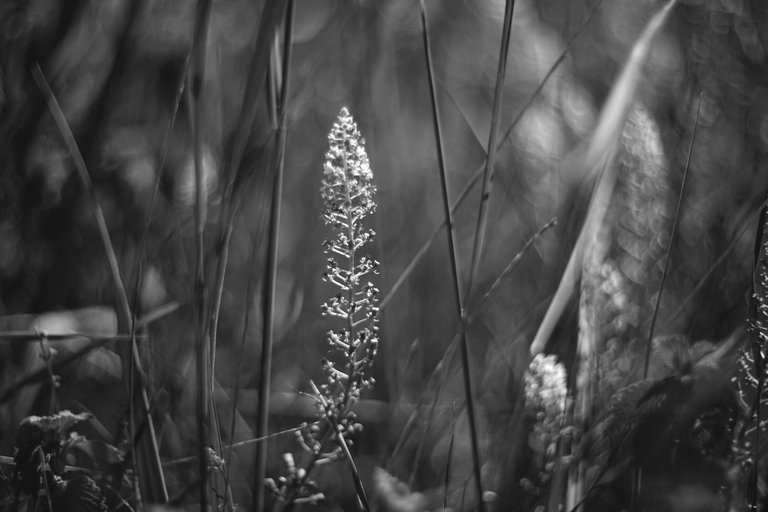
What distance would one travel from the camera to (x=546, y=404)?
781mm

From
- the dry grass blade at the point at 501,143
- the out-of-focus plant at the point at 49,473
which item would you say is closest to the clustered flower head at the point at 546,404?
the dry grass blade at the point at 501,143

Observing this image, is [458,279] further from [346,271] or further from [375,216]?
[375,216]

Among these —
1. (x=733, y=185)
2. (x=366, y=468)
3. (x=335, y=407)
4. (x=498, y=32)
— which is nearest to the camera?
(x=335, y=407)

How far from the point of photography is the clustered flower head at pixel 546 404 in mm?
784

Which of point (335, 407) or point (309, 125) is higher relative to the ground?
point (309, 125)

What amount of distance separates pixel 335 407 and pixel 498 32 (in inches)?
124

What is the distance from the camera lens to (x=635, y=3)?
328cm

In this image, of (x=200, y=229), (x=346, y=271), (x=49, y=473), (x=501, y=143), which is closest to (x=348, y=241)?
(x=346, y=271)

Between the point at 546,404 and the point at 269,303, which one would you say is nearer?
the point at 269,303

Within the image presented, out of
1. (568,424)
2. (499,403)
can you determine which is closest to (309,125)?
(499,403)

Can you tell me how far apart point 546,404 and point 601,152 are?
0.33m

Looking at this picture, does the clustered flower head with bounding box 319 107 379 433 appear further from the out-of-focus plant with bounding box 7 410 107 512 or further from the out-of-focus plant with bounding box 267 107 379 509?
the out-of-focus plant with bounding box 7 410 107 512

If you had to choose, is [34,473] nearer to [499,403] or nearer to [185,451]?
[185,451]

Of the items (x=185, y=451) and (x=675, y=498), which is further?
(x=185, y=451)
